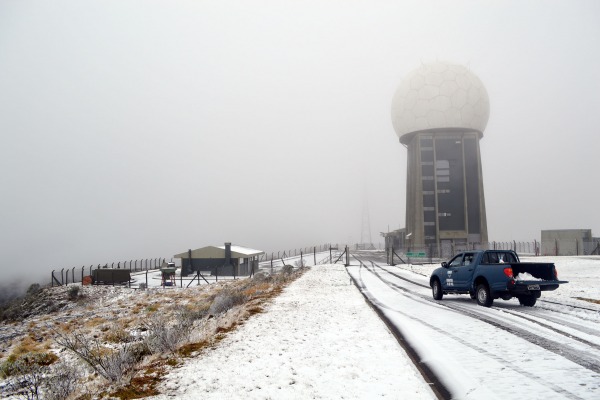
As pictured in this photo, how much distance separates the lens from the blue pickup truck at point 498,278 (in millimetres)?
12773

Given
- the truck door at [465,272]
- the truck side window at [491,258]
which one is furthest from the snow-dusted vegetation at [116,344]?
the truck side window at [491,258]

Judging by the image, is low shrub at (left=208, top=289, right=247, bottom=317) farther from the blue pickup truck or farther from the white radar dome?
the white radar dome

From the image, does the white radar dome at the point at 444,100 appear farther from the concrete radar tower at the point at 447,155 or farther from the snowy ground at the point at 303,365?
the snowy ground at the point at 303,365

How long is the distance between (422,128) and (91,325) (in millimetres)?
55243

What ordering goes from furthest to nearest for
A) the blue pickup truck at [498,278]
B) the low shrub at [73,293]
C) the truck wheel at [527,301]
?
the low shrub at [73,293], the truck wheel at [527,301], the blue pickup truck at [498,278]

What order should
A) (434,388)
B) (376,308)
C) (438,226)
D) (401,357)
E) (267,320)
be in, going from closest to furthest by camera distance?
(434,388)
(401,357)
(267,320)
(376,308)
(438,226)

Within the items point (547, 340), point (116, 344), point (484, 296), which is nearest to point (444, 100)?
point (484, 296)

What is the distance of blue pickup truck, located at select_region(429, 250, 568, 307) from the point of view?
41.9 ft

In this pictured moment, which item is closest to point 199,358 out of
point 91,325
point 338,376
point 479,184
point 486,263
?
point 338,376

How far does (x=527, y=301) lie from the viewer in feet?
44.6

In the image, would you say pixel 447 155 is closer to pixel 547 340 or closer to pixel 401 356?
pixel 547 340

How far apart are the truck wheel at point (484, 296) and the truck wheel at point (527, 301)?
133 cm

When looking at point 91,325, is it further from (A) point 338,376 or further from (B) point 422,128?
(B) point 422,128

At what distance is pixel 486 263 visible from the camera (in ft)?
45.5
